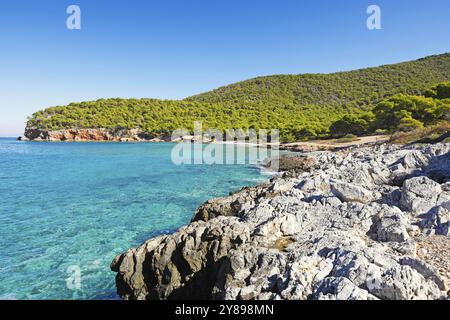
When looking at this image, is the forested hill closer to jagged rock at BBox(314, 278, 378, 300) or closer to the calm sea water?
the calm sea water

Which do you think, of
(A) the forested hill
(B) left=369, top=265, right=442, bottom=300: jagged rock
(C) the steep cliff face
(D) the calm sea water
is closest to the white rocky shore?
(B) left=369, top=265, right=442, bottom=300: jagged rock

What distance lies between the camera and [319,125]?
69.7 m

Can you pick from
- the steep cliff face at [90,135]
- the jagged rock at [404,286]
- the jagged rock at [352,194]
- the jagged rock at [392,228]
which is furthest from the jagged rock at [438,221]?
the steep cliff face at [90,135]

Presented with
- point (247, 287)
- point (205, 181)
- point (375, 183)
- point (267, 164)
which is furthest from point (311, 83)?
point (247, 287)

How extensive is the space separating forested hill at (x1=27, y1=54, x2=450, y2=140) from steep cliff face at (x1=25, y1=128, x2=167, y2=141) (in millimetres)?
1880

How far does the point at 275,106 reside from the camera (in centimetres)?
11250

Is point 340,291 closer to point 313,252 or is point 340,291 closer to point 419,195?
point 313,252

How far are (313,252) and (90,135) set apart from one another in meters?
103

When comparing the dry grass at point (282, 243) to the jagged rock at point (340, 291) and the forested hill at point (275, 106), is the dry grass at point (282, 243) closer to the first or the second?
the jagged rock at point (340, 291)

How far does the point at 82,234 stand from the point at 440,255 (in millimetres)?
12946

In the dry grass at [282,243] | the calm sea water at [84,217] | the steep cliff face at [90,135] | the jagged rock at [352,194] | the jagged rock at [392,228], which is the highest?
the steep cliff face at [90,135]

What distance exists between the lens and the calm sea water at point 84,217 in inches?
376

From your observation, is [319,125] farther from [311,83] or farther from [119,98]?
[119,98]

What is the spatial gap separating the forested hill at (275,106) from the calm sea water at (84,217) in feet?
176
